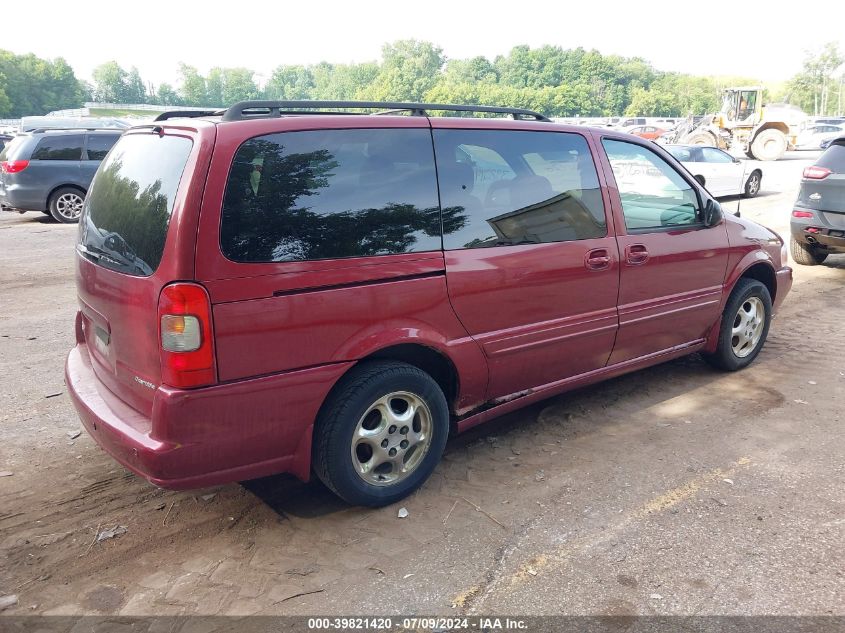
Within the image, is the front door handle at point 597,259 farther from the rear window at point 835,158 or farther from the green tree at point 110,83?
the green tree at point 110,83

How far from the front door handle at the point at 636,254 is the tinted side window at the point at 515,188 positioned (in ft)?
0.79

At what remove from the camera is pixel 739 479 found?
3.74 m

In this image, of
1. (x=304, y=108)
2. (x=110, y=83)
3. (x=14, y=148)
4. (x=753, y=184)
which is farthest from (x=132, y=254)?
(x=110, y=83)

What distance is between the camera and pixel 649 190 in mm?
4664

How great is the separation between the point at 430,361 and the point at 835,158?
7.11m

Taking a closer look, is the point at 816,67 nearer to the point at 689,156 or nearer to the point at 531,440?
the point at 689,156

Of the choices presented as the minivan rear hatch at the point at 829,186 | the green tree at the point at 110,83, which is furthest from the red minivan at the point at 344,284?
the green tree at the point at 110,83

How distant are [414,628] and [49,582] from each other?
1501 mm

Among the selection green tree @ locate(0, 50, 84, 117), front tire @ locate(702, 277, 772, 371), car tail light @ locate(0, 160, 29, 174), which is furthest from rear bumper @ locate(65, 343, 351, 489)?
green tree @ locate(0, 50, 84, 117)

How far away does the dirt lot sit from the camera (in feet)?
9.25

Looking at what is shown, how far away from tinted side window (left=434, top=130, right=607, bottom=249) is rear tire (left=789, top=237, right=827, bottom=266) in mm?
6568

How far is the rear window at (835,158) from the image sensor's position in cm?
837

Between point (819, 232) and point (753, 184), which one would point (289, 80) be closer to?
point (753, 184)

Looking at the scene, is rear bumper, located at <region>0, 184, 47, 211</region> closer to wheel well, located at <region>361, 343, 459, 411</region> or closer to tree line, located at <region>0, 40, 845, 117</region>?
wheel well, located at <region>361, 343, 459, 411</region>
